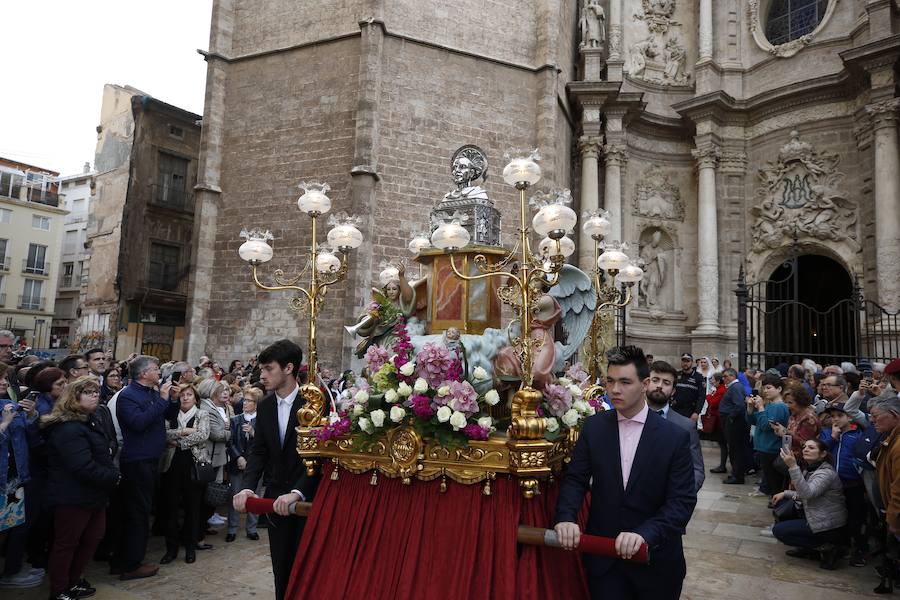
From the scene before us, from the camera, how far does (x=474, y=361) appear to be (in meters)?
4.36

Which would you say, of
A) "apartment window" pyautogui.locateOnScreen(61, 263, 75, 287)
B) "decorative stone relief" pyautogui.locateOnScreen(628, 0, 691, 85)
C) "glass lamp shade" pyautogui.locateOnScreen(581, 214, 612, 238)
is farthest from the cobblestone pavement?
"apartment window" pyautogui.locateOnScreen(61, 263, 75, 287)

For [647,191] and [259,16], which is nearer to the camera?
[259,16]

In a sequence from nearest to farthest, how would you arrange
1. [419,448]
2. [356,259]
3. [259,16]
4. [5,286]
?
[419,448]
[356,259]
[259,16]
[5,286]

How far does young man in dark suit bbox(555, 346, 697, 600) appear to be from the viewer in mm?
3123

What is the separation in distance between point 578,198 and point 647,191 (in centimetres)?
217

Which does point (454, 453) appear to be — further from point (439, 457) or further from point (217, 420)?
point (217, 420)

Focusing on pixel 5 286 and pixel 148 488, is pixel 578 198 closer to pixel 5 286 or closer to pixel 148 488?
pixel 148 488

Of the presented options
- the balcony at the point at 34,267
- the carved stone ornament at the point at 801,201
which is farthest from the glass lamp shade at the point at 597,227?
the balcony at the point at 34,267

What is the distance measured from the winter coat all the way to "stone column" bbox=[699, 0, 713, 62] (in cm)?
1939

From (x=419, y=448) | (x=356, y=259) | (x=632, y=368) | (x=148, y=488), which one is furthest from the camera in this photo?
(x=356, y=259)

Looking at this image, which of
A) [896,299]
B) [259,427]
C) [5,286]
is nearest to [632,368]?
[259,427]

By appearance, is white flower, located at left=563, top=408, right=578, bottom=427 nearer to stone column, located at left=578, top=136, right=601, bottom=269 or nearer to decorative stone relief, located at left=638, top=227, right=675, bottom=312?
stone column, located at left=578, top=136, right=601, bottom=269

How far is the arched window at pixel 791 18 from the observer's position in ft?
60.6

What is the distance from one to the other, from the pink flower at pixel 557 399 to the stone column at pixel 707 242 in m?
15.0
